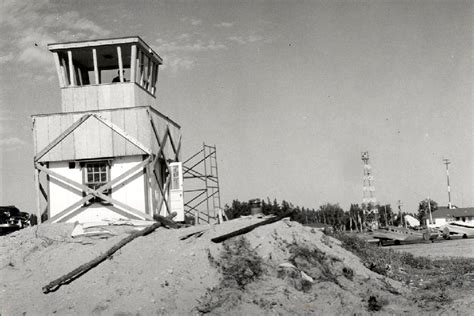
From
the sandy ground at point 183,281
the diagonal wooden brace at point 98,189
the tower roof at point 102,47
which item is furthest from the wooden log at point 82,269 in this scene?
the tower roof at point 102,47

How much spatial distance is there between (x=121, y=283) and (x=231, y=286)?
9.45 ft

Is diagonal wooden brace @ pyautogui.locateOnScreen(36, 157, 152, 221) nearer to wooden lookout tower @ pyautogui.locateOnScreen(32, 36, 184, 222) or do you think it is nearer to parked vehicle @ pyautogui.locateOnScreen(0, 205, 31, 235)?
wooden lookout tower @ pyautogui.locateOnScreen(32, 36, 184, 222)

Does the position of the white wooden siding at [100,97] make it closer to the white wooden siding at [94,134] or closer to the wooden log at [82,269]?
the white wooden siding at [94,134]

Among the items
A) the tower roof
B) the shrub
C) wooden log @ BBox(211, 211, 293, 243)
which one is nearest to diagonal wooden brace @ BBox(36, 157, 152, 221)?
the tower roof

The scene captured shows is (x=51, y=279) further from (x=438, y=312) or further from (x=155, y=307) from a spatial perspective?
(x=438, y=312)

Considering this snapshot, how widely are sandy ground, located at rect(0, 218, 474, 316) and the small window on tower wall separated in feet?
12.2

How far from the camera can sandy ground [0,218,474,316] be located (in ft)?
37.9

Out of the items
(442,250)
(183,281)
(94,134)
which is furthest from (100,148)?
(442,250)

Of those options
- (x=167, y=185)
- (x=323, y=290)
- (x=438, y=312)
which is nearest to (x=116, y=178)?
(x=167, y=185)

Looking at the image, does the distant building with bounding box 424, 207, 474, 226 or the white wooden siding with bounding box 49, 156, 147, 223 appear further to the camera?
the distant building with bounding box 424, 207, 474, 226

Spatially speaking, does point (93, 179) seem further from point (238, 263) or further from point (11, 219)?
point (238, 263)

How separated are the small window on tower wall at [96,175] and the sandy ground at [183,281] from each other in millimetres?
3707

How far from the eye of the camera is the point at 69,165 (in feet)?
65.4

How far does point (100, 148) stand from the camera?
19641 mm
